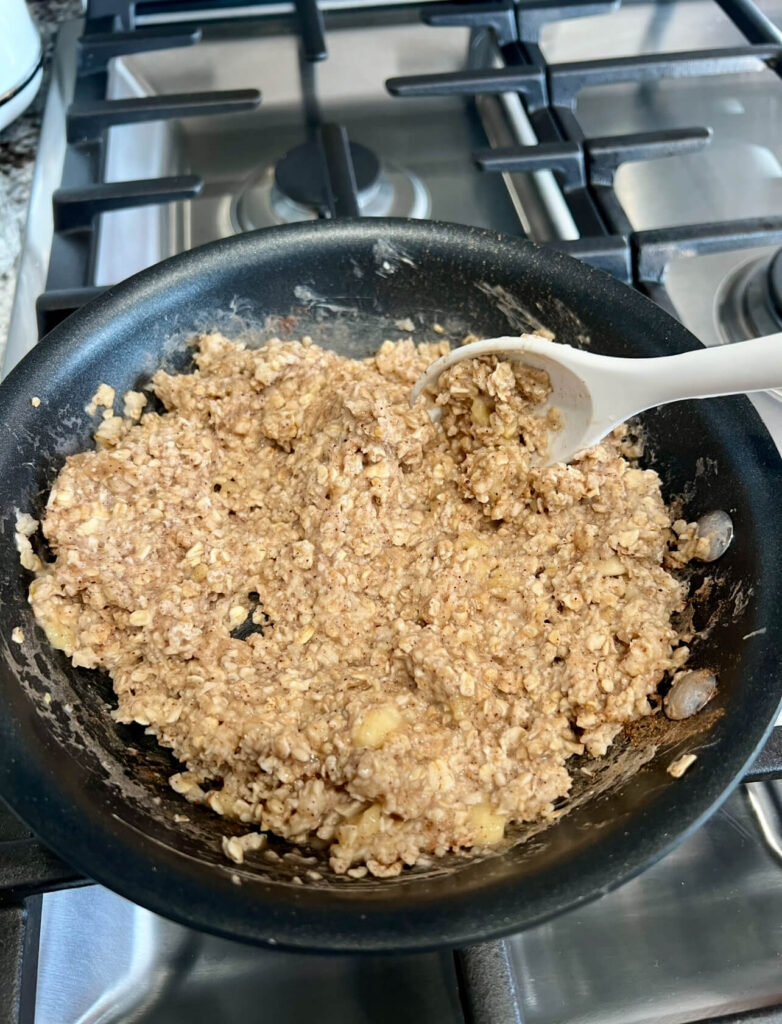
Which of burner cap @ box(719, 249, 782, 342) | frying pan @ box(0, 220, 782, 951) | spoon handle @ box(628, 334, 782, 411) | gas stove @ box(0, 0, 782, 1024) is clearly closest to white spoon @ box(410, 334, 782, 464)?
spoon handle @ box(628, 334, 782, 411)

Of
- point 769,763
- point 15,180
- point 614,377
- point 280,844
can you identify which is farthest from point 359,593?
point 15,180

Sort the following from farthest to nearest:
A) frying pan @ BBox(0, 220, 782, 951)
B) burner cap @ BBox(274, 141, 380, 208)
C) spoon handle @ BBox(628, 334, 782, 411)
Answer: burner cap @ BBox(274, 141, 380, 208)
spoon handle @ BBox(628, 334, 782, 411)
frying pan @ BBox(0, 220, 782, 951)

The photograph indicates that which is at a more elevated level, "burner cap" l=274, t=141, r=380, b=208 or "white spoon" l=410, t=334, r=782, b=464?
"burner cap" l=274, t=141, r=380, b=208

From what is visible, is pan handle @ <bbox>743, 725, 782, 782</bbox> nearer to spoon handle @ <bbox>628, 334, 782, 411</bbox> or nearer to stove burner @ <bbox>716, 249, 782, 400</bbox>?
spoon handle @ <bbox>628, 334, 782, 411</bbox>

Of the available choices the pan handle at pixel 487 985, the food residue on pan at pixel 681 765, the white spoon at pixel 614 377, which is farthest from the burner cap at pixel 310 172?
the pan handle at pixel 487 985

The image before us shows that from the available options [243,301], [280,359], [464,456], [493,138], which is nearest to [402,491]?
[464,456]

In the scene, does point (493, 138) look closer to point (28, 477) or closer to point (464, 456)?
point (464, 456)
